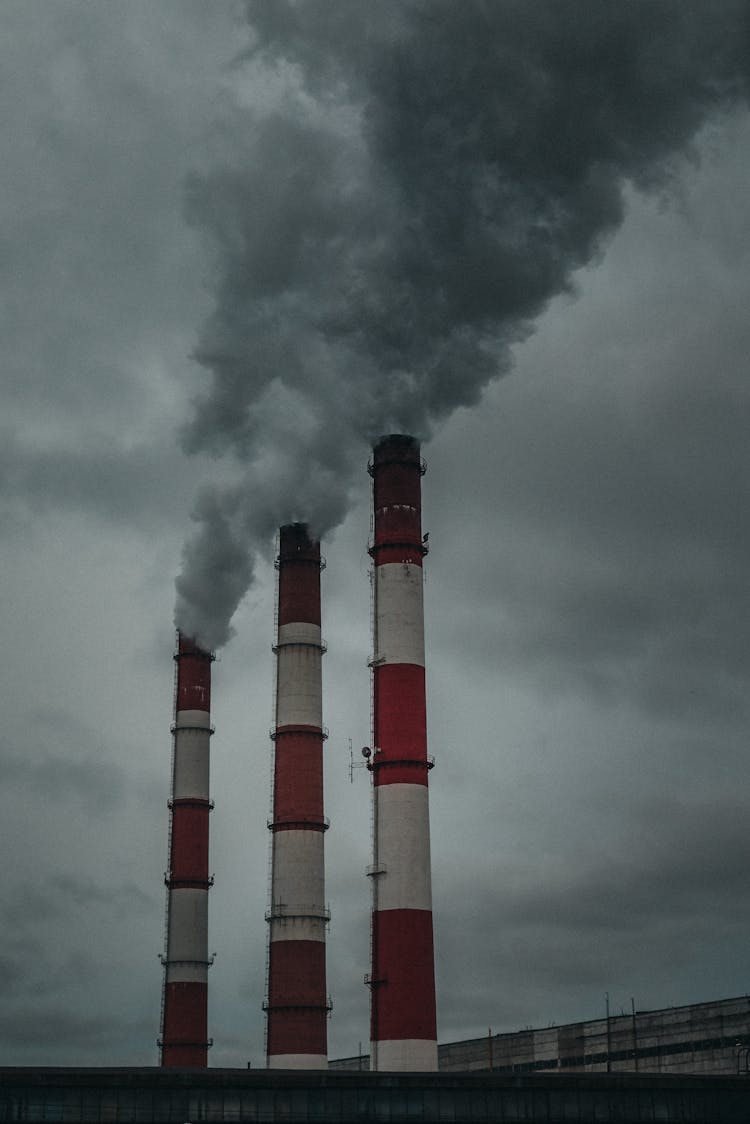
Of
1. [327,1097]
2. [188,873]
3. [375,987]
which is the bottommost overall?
[327,1097]

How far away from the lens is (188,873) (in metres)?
60.6

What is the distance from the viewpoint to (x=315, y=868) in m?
53.6

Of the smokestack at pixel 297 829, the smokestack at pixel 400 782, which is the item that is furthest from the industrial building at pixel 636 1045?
the smokestack at pixel 400 782

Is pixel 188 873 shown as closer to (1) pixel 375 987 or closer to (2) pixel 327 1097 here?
(1) pixel 375 987

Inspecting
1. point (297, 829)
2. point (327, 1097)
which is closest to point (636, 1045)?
point (297, 829)

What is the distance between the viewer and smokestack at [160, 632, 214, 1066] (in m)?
58.2

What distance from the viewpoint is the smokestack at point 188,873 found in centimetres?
5822

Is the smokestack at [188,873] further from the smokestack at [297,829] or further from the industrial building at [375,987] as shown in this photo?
the smokestack at [297,829]

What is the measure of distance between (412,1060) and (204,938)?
20.5 metres

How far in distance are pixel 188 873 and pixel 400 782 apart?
20.1m

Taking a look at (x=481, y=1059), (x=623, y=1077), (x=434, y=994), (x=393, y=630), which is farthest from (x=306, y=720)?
(x=481, y=1059)

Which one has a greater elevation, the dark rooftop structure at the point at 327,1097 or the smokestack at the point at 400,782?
the smokestack at the point at 400,782

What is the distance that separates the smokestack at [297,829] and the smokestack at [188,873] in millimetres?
7503

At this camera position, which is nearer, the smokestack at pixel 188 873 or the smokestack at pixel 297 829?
the smokestack at pixel 297 829
